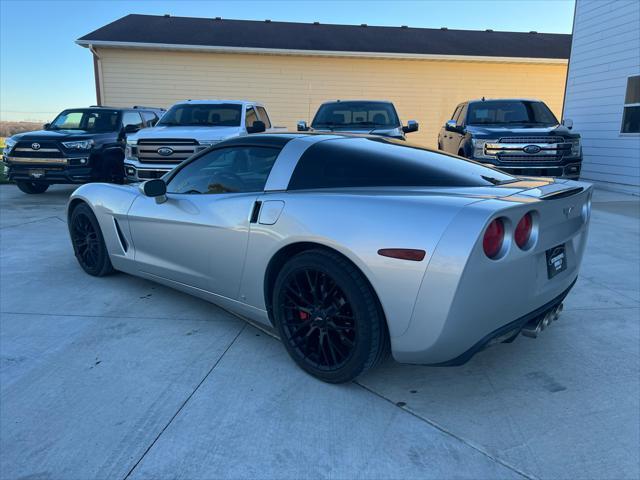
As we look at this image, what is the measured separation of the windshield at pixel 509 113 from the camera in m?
9.81

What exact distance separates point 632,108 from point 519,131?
4.05m

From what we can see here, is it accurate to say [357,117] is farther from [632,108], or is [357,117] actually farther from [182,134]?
[632,108]

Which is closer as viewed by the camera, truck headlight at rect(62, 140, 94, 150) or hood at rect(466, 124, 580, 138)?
hood at rect(466, 124, 580, 138)

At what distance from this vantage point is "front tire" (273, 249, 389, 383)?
2.54 m

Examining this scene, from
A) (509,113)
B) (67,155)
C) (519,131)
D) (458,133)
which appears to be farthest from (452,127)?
(67,155)

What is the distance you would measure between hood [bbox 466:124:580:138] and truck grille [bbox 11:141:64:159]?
25.6ft

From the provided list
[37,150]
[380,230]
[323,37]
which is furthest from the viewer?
[323,37]

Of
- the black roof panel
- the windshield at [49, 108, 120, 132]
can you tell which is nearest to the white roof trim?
the black roof panel

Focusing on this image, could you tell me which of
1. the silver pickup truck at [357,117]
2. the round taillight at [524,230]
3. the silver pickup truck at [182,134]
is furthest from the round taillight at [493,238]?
the silver pickup truck at [357,117]

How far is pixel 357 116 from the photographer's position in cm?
995

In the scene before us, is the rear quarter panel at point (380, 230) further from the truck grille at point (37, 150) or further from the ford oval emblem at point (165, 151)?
the truck grille at point (37, 150)

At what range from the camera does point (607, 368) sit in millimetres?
3045

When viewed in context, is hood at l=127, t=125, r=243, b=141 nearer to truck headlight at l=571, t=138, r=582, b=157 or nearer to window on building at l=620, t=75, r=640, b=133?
truck headlight at l=571, t=138, r=582, b=157

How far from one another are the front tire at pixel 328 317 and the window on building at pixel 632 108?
11004 millimetres
